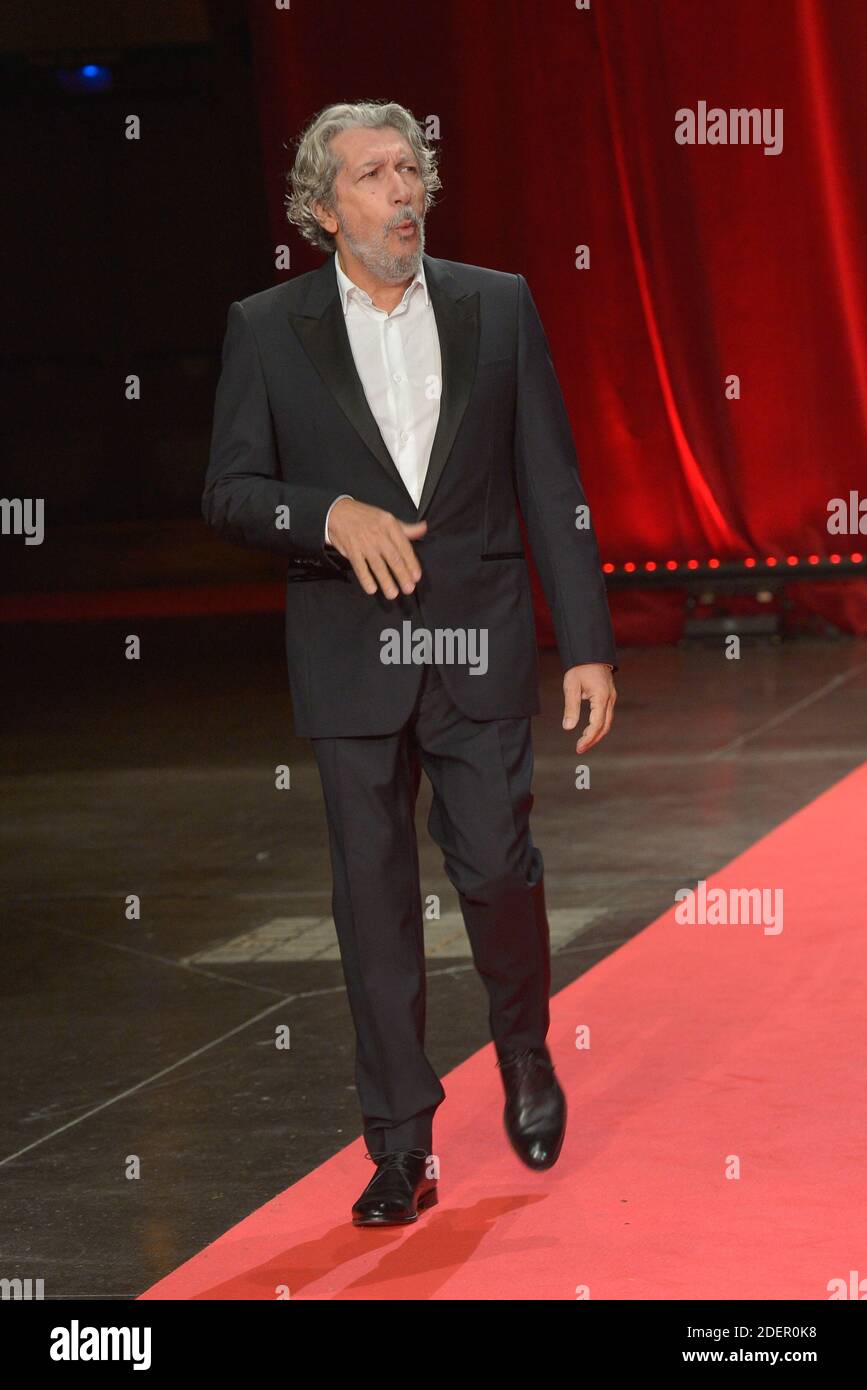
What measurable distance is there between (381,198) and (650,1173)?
1354 mm

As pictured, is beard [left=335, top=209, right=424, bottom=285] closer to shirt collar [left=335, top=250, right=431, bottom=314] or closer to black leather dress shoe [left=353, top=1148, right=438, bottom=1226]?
shirt collar [left=335, top=250, right=431, bottom=314]

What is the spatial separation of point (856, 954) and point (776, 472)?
21.1 feet

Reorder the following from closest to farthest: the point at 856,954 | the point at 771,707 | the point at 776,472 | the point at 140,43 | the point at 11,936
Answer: the point at 856,954 → the point at 11,936 → the point at 771,707 → the point at 776,472 → the point at 140,43

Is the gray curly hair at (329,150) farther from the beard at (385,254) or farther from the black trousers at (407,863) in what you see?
the black trousers at (407,863)

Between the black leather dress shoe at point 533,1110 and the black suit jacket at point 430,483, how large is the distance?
0.50m

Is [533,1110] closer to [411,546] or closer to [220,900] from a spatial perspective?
[411,546]

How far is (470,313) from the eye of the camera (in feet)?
8.41

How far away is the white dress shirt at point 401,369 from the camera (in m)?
2.54

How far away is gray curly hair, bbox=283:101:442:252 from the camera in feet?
8.20

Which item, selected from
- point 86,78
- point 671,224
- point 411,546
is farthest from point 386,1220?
point 86,78

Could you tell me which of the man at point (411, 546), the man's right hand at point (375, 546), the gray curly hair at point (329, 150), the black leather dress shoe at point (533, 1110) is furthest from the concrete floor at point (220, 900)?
the gray curly hair at point (329, 150)

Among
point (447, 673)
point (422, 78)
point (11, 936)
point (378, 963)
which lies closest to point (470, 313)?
point (447, 673)

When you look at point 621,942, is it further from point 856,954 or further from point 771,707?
point 771,707

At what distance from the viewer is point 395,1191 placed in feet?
8.32
